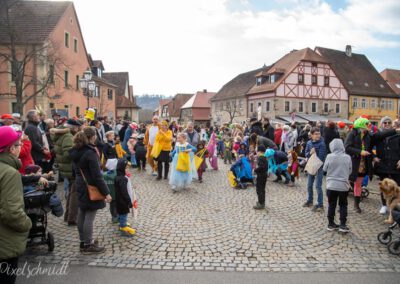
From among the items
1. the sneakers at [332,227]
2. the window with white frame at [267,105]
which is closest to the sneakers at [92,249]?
the sneakers at [332,227]

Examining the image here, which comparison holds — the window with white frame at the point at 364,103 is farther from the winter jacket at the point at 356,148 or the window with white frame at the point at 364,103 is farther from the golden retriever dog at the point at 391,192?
the golden retriever dog at the point at 391,192

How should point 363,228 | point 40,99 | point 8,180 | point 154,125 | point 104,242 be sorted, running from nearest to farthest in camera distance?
1. point 8,180
2. point 104,242
3. point 363,228
4. point 154,125
5. point 40,99

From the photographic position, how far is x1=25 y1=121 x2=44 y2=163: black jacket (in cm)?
679

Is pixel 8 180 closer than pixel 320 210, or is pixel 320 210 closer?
pixel 8 180

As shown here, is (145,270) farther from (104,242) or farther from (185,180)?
(185,180)

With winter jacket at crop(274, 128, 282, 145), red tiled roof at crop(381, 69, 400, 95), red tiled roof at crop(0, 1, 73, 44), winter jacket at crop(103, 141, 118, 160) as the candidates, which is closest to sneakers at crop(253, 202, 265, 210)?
winter jacket at crop(103, 141, 118, 160)

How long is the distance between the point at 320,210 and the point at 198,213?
286 centimetres

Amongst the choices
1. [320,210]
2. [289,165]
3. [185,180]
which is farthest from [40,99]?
[320,210]

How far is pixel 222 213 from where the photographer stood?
257 inches

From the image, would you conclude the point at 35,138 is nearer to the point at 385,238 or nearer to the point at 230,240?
the point at 230,240

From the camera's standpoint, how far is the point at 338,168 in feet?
18.1

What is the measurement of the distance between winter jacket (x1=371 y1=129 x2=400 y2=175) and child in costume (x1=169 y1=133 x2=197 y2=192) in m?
4.83

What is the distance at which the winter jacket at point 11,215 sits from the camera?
2.55 meters

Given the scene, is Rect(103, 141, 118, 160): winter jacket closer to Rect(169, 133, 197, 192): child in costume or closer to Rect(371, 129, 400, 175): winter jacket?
Rect(169, 133, 197, 192): child in costume
